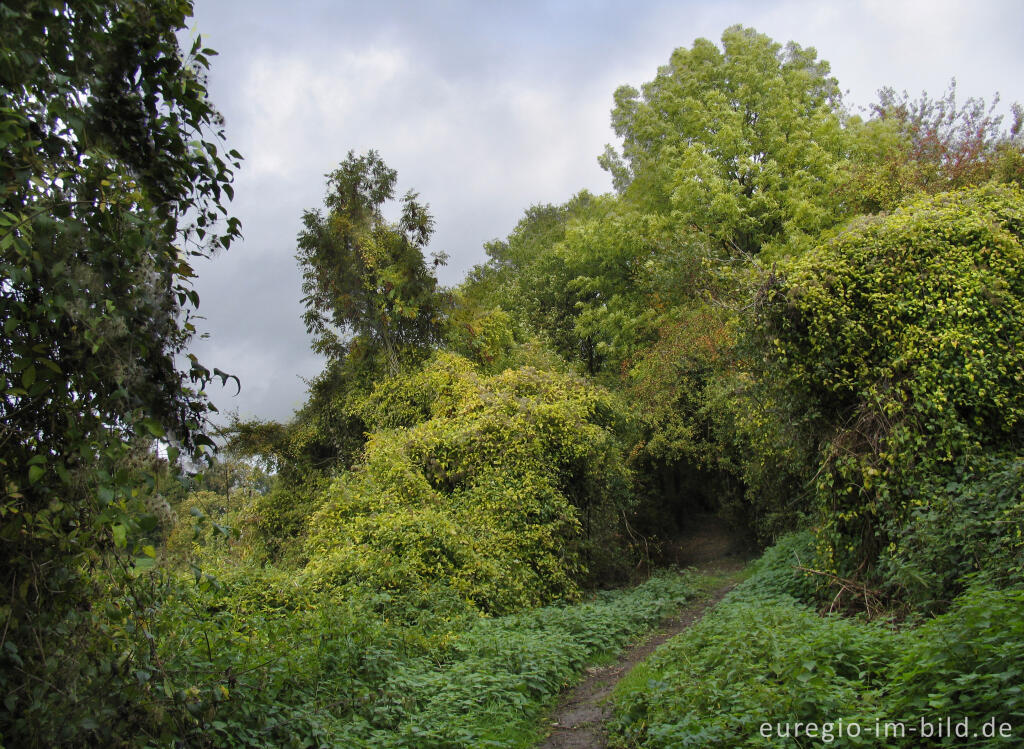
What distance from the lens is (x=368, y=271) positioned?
19359 millimetres

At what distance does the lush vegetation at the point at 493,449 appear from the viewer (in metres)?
2.90

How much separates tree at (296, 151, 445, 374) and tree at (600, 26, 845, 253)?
8171mm

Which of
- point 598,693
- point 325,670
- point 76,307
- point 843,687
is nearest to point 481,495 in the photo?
point 598,693

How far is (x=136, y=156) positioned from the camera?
10.8 ft

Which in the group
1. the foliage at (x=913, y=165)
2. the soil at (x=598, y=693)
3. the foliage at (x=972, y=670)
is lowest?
the soil at (x=598, y=693)

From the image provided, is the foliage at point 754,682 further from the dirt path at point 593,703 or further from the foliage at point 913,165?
the foliage at point 913,165

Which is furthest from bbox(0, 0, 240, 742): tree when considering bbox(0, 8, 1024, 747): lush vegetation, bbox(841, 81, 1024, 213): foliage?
bbox(841, 81, 1024, 213): foliage

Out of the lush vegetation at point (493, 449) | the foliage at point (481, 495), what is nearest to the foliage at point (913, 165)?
the lush vegetation at point (493, 449)

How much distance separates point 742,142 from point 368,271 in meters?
12.3

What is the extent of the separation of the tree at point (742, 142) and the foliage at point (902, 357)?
376 inches

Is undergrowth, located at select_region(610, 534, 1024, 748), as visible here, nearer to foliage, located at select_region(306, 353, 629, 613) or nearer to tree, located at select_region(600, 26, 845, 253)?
foliage, located at select_region(306, 353, 629, 613)

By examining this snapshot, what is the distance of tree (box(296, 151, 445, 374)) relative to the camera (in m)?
19.3

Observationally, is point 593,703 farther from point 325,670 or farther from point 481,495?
point 481,495

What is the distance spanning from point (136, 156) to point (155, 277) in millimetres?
676
